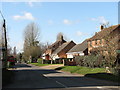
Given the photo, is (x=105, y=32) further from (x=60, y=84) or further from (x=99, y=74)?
(x=60, y=84)

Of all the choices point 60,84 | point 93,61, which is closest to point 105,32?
point 93,61

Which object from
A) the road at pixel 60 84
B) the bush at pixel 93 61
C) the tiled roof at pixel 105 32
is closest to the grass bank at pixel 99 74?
the bush at pixel 93 61

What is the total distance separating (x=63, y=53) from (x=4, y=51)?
52.9 meters

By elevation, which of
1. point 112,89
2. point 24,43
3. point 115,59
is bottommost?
point 112,89

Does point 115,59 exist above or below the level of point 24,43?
below

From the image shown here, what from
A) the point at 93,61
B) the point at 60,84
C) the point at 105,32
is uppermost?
the point at 105,32

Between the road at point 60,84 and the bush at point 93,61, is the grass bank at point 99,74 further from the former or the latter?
the road at point 60,84

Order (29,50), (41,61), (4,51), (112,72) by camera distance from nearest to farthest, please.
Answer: (112,72) < (4,51) < (41,61) < (29,50)

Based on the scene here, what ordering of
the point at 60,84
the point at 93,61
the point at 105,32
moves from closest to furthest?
the point at 60,84 → the point at 105,32 → the point at 93,61

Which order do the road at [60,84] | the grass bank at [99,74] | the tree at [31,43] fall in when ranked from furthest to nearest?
1. the tree at [31,43]
2. the grass bank at [99,74]
3. the road at [60,84]

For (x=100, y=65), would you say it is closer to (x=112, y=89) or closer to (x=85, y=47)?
(x=112, y=89)

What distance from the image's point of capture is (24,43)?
91.1 m

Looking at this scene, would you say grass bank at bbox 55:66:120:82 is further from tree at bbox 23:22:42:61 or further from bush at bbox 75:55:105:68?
tree at bbox 23:22:42:61

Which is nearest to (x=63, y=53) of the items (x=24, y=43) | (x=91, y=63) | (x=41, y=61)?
(x=41, y=61)
